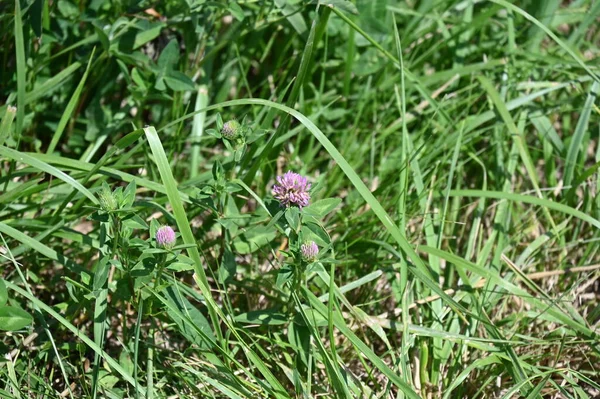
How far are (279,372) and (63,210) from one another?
0.78 meters

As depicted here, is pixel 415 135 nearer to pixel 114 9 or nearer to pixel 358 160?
pixel 358 160

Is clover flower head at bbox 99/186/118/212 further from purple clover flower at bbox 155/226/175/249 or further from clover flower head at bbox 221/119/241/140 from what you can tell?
clover flower head at bbox 221/119/241/140

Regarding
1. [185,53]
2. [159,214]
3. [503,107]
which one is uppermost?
[185,53]

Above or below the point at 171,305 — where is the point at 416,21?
above

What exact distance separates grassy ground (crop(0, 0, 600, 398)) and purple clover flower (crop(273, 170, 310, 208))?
5 centimetres

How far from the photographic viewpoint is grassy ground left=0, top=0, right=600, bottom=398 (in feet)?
6.22

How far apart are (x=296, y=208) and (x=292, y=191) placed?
0.15ft

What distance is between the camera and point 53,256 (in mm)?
1929

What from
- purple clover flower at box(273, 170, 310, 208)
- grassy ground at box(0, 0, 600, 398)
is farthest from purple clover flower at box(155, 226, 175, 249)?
purple clover flower at box(273, 170, 310, 208)

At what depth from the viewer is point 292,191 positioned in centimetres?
186

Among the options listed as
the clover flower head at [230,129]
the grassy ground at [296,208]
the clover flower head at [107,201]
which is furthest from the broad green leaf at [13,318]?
the clover flower head at [230,129]

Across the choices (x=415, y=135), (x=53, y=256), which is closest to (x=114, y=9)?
(x=53, y=256)

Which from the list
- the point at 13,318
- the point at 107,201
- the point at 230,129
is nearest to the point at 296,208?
the point at 230,129

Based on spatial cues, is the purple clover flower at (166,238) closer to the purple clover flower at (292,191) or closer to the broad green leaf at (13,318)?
the purple clover flower at (292,191)
